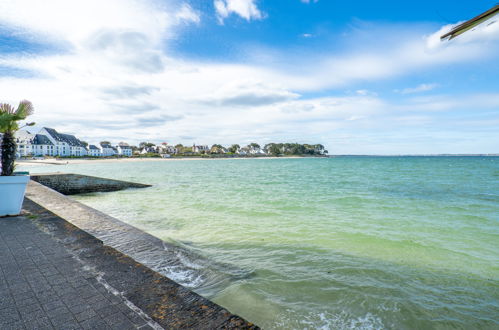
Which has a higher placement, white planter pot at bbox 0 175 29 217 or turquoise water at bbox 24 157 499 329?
white planter pot at bbox 0 175 29 217

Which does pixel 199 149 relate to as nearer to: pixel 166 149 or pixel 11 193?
Answer: pixel 166 149

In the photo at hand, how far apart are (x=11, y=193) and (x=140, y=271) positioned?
16.5 ft

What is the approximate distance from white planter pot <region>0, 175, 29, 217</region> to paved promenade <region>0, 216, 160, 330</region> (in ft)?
8.95

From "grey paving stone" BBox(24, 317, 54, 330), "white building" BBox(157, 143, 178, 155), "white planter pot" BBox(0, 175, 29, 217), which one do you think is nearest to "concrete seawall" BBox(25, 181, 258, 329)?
"white planter pot" BBox(0, 175, 29, 217)

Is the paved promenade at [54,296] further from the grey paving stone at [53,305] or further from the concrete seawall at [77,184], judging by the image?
the concrete seawall at [77,184]

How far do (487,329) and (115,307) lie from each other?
465 centimetres

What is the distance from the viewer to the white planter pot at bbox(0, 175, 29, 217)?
236 inches

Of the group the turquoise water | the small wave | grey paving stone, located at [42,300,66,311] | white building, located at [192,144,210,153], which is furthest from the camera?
white building, located at [192,144,210,153]

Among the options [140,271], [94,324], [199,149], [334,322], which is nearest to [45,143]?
[199,149]

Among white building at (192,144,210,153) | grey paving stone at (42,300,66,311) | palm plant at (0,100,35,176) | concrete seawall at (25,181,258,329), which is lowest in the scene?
concrete seawall at (25,181,258,329)

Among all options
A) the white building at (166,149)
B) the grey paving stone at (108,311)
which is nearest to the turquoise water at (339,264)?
the grey paving stone at (108,311)

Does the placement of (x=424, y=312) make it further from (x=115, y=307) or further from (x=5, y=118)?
(x=5, y=118)

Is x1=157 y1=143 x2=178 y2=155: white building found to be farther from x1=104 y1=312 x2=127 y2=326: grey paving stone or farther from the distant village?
x1=104 y1=312 x2=127 y2=326: grey paving stone

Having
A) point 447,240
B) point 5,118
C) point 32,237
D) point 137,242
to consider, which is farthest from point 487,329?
point 5,118
